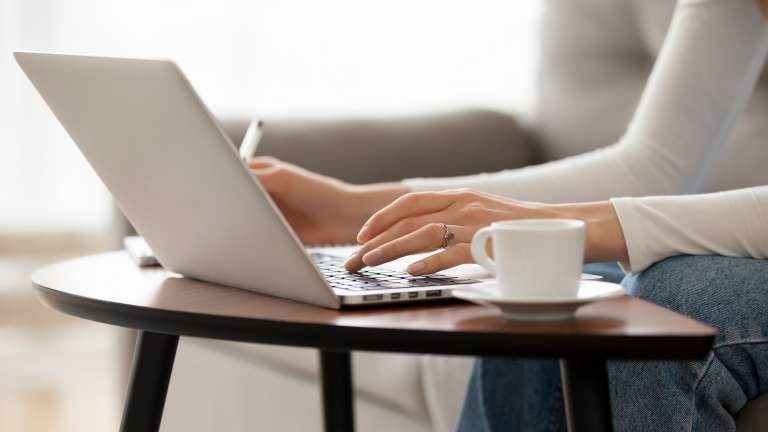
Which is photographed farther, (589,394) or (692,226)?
(692,226)

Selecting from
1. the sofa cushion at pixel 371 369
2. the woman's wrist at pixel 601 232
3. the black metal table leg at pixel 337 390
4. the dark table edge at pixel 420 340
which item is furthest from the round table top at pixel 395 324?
the sofa cushion at pixel 371 369

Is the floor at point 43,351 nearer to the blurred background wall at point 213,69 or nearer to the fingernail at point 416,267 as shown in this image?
the blurred background wall at point 213,69

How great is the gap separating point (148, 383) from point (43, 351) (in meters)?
1.93

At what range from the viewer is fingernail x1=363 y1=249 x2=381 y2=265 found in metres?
0.69

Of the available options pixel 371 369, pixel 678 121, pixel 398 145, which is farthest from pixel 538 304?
pixel 398 145

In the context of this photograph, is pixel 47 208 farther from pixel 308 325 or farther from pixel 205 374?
pixel 308 325

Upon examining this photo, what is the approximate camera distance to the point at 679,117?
1.21 meters

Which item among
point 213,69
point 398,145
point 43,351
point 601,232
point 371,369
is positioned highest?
point 213,69

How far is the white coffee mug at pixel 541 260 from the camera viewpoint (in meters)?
0.55

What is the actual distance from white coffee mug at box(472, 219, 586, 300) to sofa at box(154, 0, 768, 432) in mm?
767

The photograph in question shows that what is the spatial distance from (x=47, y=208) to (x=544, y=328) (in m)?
2.18

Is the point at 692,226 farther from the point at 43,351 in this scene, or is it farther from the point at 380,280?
the point at 43,351

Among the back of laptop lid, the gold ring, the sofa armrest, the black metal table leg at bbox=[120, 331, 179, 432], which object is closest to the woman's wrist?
the gold ring

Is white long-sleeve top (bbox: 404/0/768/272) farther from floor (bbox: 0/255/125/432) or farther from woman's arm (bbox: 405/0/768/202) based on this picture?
floor (bbox: 0/255/125/432)
